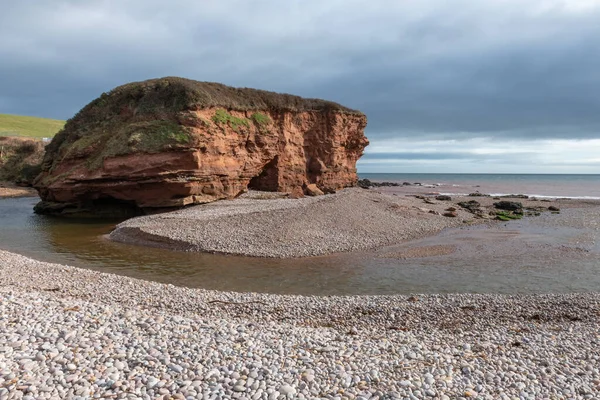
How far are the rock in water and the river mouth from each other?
425 cm

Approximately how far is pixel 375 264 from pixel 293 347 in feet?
→ 28.5

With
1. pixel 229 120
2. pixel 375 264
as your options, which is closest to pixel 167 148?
pixel 229 120

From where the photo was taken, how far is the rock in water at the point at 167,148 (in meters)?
24.3

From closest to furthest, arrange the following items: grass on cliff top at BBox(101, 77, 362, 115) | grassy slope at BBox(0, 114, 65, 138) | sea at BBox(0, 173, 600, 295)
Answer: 1. sea at BBox(0, 173, 600, 295)
2. grass on cliff top at BBox(101, 77, 362, 115)
3. grassy slope at BBox(0, 114, 65, 138)

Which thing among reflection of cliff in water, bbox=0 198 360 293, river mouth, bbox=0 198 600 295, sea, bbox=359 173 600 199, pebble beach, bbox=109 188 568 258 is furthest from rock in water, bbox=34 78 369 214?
sea, bbox=359 173 600 199

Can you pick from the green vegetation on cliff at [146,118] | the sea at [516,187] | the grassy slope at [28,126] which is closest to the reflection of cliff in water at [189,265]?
the green vegetation on cliff at [146,118]

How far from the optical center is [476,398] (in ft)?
18.1

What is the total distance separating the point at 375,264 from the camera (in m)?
15.2

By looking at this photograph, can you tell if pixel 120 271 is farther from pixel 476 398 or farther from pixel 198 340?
pixel 476 398

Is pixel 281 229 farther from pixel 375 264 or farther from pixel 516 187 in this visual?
pixel 516 187

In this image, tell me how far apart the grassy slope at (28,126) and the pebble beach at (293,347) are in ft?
250

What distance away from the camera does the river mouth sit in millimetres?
12578

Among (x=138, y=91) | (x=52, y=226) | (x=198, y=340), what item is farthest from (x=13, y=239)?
(x=198, y=340)

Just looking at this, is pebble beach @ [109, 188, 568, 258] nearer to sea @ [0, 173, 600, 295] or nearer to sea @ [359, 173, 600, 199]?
sea @ [0, 173, 600, 295]
